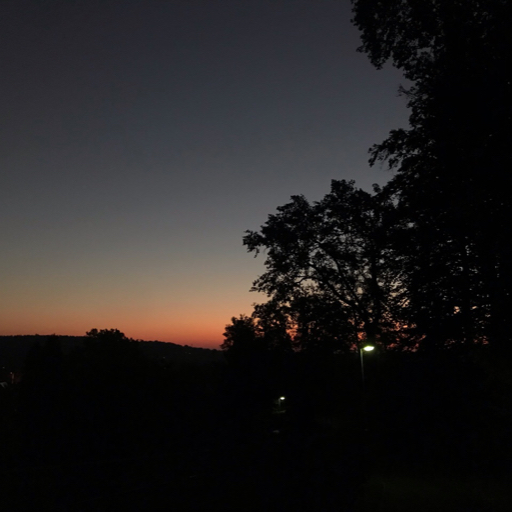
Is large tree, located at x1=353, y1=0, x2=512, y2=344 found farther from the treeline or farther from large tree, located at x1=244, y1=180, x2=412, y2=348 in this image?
large tree, located at x1=244, y1=180, x2=412, y2=348

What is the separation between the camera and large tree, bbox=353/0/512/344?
11.5 meters

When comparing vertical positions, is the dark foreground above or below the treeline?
below

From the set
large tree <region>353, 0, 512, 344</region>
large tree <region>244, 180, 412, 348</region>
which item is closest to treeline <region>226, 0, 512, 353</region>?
large tree <region>353, 0, 512, 344</region>

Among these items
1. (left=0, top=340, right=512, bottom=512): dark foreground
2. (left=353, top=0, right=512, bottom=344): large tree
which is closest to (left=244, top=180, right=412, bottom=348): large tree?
(left=0, top=340, right=512, bottom=512): dark foreground

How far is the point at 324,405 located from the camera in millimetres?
41438

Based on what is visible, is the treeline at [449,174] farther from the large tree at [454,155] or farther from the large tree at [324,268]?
the large tree at [324,268]

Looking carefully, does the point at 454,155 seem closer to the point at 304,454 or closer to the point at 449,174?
the point at 449,174

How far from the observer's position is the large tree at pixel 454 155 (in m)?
11.5

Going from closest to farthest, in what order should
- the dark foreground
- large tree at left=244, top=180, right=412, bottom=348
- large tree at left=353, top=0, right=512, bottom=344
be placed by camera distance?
large tree at left=353, top=0, right=512, bottom=344 < the dark foreground < large tree at left=244, top=180, right=412, bottom=348

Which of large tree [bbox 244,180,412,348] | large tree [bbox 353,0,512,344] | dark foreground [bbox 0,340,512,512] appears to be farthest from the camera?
large tree [bbox 244,180,412,348]

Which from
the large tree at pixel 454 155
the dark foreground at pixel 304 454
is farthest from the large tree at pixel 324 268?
the large tree at pixel 454 155

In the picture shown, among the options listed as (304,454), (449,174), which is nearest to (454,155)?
(449,174)

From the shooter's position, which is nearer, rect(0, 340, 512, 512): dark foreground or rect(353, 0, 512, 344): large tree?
rect(353, 0, 512, 344): large tree

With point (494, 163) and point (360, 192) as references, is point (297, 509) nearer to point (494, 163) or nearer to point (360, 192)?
point (494, 163)
